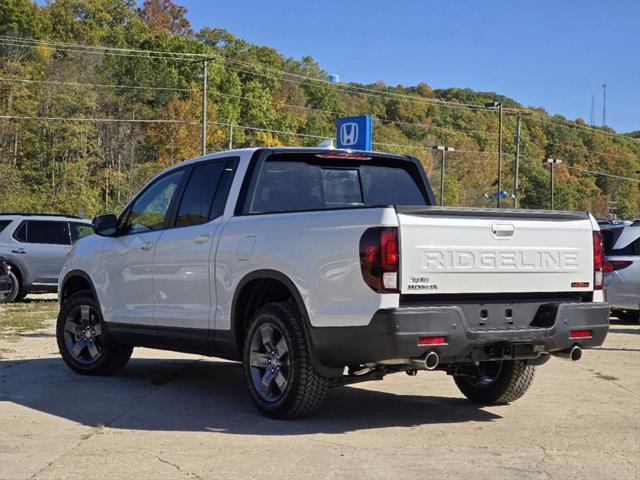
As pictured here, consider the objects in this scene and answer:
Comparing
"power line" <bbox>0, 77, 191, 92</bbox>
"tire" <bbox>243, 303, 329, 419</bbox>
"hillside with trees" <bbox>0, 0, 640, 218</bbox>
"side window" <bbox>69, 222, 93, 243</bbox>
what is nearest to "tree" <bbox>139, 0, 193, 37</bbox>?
"hillside with trees" <bbox>0, 0, 640, 218</bbox>

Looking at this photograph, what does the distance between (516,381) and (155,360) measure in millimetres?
4612

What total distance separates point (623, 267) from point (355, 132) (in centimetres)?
517

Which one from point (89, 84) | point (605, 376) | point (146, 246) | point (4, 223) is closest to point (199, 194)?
point (146, 246)

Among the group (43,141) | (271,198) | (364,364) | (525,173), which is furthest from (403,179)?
(525,173)

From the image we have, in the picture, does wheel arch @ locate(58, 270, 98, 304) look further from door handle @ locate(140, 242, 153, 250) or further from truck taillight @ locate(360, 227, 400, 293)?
truck taillight @ locate(360, 227, 400, 293)

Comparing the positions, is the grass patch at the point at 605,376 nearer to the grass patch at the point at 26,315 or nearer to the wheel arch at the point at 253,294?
the wheel arch at the point at 253,294

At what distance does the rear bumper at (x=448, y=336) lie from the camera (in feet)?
19.5

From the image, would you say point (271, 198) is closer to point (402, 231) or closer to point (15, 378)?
point (402, 231)

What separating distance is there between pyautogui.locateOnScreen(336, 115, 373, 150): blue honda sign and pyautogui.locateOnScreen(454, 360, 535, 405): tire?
28.4 feet

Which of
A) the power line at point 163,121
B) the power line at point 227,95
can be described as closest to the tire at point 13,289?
the power line at point 163,121

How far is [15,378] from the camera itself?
867 centimetres

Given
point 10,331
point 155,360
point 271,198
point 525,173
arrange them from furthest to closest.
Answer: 1. point 525,173
2. point 10,331
3. point 155,360
4. point 271,198

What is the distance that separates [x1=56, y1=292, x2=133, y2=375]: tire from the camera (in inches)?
348

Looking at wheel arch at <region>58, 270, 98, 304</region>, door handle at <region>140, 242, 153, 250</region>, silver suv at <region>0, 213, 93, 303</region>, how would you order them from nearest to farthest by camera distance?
door handle at <region>140, 242, 153, 250</region>, wheel arch at <region>58, 270, 98, 304</region>, silver suv at <region>0, 213, 93, 303</region>
